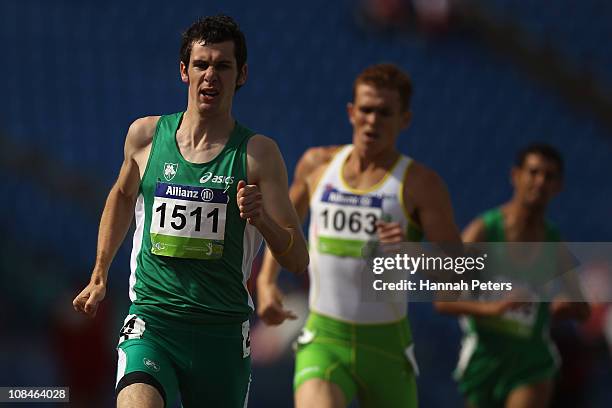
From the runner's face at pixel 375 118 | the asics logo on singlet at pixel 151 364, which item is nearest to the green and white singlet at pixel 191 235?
the asics logo on singlet at pixel 151 364

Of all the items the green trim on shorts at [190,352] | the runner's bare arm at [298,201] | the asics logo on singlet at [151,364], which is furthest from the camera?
the runner's bare arm at [298,201]

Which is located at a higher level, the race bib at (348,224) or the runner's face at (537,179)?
the runner's face at (537,179)

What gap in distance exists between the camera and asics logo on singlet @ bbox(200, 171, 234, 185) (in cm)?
472

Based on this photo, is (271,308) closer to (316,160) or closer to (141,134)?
(316,160)

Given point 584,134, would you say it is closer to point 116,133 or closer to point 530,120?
point 530,120

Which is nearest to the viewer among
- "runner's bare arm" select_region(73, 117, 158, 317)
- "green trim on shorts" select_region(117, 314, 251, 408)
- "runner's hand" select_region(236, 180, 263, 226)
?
"runner's hand" select_region(236, 180, 263, 226)

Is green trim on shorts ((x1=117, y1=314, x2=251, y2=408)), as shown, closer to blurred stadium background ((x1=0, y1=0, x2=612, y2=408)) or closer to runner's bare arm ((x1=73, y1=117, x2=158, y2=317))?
runner's bare arm ((x1=73, y1=117, x2=158, y2=317))

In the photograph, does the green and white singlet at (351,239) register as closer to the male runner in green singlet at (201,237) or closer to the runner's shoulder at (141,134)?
the male runner in green singlet at (201,237)

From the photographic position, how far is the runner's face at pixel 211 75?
4746mm

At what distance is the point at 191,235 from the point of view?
4.71 m

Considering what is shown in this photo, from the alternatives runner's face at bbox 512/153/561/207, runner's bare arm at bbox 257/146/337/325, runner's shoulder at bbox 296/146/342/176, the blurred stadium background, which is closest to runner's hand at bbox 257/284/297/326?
runner's bare arm at bbox 257/146/337/325

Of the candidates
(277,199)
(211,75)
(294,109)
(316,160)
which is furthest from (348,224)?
(294,109)

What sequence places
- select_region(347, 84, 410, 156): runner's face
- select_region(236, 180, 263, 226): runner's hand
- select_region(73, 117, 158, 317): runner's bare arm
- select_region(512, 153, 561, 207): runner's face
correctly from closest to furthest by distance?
select_region(236, 180, 263, 226): runner's hand, select_region(73, 117, 158, 317): runner's bare arm, select_region(347, 84, 410, 156): runner's face, select_region(512, 153, 561, 207): runner's face

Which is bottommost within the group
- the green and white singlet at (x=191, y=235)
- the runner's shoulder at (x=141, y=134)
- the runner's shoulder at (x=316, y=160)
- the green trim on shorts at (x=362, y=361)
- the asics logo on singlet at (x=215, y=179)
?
the green trim on shorts at (x=362, y=361)
